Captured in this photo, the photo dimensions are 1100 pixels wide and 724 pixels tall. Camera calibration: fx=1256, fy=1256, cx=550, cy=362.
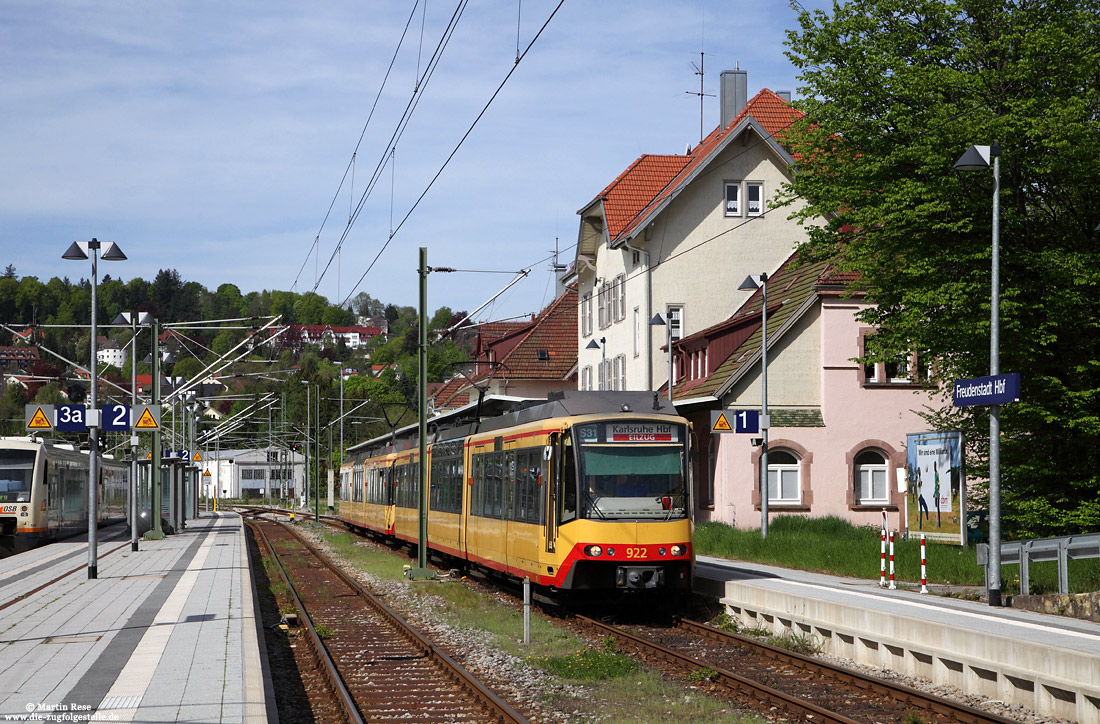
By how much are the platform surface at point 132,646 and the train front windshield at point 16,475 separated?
9926mm

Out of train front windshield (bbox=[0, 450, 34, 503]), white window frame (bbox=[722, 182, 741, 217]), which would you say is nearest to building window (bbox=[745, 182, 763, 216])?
white window frame (bbox=[722, 182, 741, 217])

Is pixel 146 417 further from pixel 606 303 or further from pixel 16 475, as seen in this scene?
pixel 606 303

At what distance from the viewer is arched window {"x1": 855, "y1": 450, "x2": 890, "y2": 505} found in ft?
121

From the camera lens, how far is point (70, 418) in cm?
2688

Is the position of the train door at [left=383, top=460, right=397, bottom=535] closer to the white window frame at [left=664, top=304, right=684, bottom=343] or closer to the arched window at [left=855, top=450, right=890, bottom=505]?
the white window frame at [left=664, top=304, right=684, bottom=343]

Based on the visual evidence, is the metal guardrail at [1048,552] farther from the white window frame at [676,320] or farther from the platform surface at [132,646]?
the white window frame at [676,320]

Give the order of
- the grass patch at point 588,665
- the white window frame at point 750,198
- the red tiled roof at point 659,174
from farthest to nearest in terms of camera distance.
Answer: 1. the white window frame at point 750,198
2. the red tiled roof at point 659,174
3. the grass patch at point 588,665

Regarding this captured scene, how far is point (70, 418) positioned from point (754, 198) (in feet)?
86.6

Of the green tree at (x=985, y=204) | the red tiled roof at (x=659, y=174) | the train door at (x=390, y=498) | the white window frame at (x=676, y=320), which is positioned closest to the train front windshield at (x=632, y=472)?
the green tree at (x=985, y=204)

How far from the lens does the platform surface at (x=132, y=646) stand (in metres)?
9.41

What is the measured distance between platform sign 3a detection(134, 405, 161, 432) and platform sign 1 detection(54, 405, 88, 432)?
132 centimetres

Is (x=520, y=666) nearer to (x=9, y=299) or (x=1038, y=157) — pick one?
(x=1038, y=157)

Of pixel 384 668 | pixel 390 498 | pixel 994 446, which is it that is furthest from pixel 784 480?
pixel 384 668

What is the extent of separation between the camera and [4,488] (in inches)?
1356
